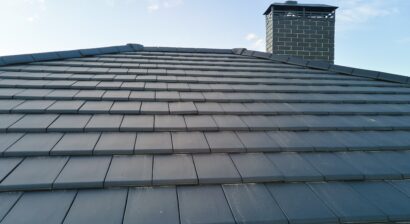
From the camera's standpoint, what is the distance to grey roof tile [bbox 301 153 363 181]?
1960 millimetres

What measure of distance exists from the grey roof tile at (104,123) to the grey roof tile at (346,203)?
202 cm

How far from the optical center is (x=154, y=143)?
7.20 ft

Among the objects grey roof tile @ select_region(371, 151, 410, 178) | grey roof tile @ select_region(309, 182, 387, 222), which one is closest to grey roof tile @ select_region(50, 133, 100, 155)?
grey roof tile @ select_region(309, 182, 387, 222)

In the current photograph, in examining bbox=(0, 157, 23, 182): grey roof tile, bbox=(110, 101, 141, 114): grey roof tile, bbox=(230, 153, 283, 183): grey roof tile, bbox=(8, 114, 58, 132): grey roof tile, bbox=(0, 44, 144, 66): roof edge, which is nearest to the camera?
bbox=(0, 157, 23, 182): grey roof tile

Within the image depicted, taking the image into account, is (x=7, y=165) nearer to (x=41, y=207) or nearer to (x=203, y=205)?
(x=41, y=207)

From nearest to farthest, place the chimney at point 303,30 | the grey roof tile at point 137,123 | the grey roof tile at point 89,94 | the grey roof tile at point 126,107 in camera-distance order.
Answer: the grey roof tile at point 137,123 < the grey roof tile at point 126,107 < the grey roof tile at point 89,94 < the chimney at point 303,30

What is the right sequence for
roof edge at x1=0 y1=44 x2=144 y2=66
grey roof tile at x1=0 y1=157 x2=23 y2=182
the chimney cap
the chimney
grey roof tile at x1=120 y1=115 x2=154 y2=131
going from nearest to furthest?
1. grey roof tile at x1=0 y1=157 x2=23 y2=182
2. grey roof tile at x1=120 y1=115 x2=154 y2=131
3. roof edge at x1=0 y1=44 x2=144 y2=66
4. the chimney
5. the chimney cap

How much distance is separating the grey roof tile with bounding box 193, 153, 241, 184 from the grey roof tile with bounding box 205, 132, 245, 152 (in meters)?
0.09

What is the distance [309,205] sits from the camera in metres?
1.62

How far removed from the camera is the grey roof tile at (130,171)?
1.68 meters

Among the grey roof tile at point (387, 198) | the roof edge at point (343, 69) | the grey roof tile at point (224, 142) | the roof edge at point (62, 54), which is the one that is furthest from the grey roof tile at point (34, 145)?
the roof edge at point (343, 69)

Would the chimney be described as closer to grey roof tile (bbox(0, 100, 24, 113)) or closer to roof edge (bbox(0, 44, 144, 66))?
roof edge (bbox(0, 44, 144, 66))

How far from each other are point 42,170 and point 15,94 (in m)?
2.01

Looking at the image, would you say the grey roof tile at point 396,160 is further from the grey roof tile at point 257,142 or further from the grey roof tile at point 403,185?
the grey roof tile at point 257,142
